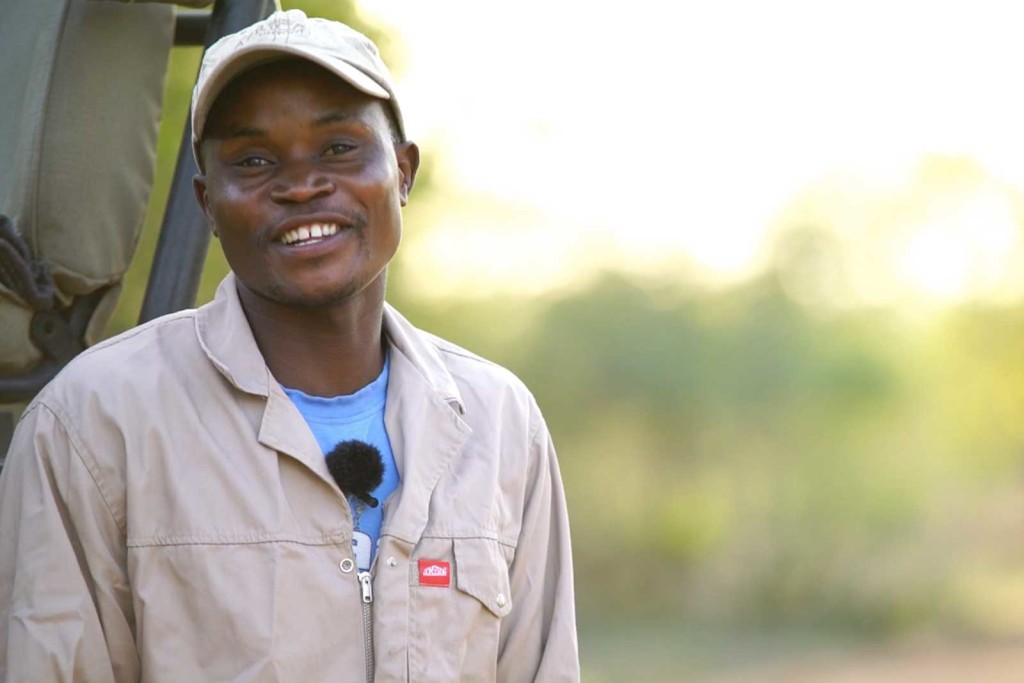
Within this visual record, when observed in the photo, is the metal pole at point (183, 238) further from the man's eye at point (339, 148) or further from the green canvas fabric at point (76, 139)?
the man's eye at point (339, 148)

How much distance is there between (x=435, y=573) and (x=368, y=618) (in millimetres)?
104

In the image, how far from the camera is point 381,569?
1.89 metres

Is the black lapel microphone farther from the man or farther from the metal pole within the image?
the metal pole

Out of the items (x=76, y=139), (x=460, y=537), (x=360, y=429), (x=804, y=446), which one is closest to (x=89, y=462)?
(x=360, y=429)

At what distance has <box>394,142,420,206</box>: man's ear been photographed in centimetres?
212

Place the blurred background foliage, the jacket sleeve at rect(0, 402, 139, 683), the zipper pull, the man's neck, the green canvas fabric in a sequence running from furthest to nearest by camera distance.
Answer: the blurred background foliage → the green canvas fabric → the man's neck → the zipper pull → the jacket sleeve at rect(0, 402, 139, 683)

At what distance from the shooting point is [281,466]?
190cm

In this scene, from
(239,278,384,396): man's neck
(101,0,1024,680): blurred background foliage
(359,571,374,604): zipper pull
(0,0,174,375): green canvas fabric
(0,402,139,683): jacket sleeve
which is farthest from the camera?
(101,0,1024,680): blurred background foliage

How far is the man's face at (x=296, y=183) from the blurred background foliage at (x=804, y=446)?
4.96 m

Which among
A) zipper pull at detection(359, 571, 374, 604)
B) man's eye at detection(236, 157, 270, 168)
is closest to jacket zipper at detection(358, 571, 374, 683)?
zipper pull at detection(359, 571, 374, 604)

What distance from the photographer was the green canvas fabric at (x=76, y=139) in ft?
7.07

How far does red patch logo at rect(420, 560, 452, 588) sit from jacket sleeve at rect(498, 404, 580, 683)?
200 mm

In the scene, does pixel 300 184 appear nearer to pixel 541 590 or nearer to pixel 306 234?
pixel 306 234

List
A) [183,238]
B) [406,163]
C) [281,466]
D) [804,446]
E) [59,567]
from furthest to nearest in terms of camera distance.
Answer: [804,446], [183,238], [406,163], [281,466], [59,567]
